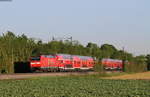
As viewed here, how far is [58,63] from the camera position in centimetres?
7356

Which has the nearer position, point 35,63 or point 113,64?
point 35,63

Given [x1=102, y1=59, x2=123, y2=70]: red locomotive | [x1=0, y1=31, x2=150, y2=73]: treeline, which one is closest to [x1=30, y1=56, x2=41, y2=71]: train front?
[x1=0, y1=31, x2=150, y2=73]: treeline

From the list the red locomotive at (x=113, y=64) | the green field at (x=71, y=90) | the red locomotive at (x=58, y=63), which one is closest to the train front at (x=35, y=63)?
the red locomotive at (x=58, y=63)

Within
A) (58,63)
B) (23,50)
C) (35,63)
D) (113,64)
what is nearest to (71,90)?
(35,63)

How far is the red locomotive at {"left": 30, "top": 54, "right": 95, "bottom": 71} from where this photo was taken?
6750 cm

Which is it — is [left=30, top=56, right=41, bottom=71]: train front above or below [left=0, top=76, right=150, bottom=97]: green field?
above

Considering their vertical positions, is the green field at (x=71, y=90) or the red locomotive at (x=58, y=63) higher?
the red locomotive at (x=58, y=63)

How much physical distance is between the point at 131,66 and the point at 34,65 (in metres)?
49.7

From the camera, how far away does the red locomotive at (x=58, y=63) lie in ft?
221

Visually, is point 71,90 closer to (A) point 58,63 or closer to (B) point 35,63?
(B) point 35,63

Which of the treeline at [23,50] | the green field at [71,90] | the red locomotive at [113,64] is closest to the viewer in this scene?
the green field at [71,90]

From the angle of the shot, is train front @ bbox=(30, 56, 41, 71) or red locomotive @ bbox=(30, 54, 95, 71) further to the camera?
red locomotive @ bbox=(30, 54, 95, 71)

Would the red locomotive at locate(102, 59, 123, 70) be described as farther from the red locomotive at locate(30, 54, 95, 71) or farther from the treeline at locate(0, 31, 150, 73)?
the red locomotive at locate(30, 54, 95, 71)

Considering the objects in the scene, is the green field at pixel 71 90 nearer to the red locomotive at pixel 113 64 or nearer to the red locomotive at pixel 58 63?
the red locomotive at pixel 58 63
